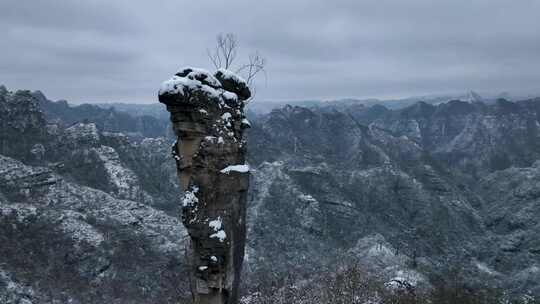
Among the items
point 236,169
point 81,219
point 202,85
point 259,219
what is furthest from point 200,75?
point 259,219

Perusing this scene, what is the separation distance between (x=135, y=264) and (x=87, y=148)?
178 feet

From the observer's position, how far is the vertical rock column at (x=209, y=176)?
22.8m

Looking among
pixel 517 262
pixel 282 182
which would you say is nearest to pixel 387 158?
pixel 282 182

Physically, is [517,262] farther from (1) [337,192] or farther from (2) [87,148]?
(2) [87,148]

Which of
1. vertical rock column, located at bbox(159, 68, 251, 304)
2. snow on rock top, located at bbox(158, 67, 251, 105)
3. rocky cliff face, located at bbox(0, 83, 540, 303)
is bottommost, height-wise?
rocky cliff face, located at bbox(0, 83, 540, 303)

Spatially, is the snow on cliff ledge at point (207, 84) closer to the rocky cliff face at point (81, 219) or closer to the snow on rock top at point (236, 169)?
the snow on rock top at point (236, 169)

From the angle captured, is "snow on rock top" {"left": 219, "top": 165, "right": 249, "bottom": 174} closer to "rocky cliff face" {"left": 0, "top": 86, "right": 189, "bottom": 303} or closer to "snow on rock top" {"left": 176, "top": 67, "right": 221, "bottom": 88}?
"snow on rock top" {"left": 176, "top": 67, "right": 221, "bottom": 88}

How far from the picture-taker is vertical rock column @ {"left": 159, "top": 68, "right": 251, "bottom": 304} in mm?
22797

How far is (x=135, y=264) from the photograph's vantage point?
313 feet

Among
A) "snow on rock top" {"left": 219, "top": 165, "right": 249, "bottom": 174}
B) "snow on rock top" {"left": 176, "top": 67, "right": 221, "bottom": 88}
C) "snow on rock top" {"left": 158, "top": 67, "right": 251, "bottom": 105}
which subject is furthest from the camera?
"snow on rock top" {"left": 219, "top": 165, "right": 249, "bottom": 174}

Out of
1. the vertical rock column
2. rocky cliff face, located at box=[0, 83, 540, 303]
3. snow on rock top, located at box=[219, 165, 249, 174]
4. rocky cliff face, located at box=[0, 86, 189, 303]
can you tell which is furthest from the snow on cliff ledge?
rocky cliff face, located at box=[0, 83, 540, 303]

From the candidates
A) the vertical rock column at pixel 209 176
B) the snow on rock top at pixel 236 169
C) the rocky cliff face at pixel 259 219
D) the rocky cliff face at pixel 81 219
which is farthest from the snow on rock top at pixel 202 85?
the rocky cliff face at pixel 259 219

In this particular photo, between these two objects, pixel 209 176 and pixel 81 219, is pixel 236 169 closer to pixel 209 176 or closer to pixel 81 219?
pixel 209 176

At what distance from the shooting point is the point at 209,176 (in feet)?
75.5
